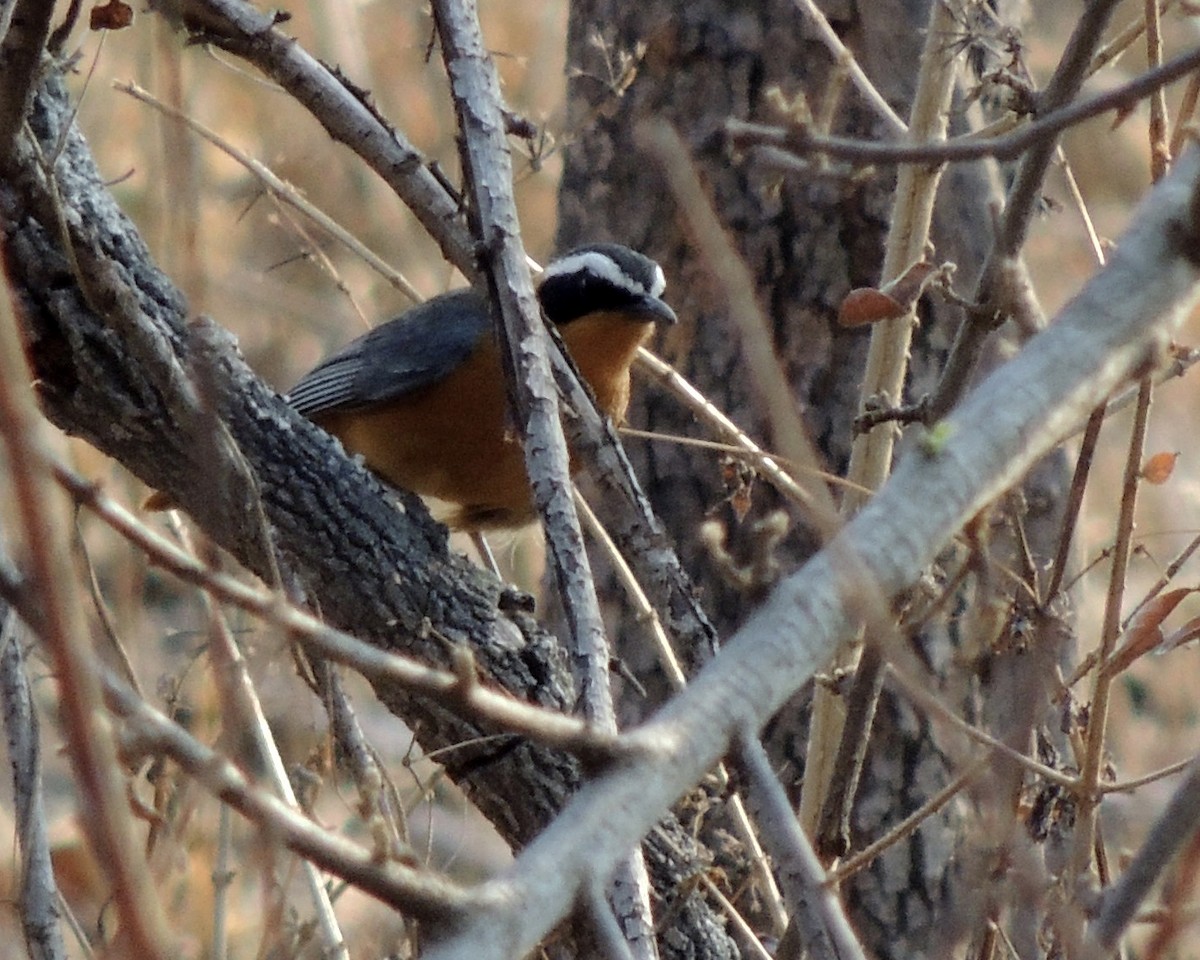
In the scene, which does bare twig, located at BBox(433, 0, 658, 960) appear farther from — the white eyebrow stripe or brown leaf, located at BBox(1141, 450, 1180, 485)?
the white eyebrow stripe

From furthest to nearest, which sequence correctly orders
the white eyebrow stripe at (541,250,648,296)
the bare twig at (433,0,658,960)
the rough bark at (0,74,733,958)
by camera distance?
the white eyebrow stripe at (541,250,648,296)
the rough bark at (0,74,733,958)
the bare twig at (433,0,658,960)

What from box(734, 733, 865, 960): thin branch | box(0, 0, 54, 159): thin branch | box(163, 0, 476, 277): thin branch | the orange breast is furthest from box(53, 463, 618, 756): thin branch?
the orange breast

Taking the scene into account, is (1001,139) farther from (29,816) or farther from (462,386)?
(462,386)

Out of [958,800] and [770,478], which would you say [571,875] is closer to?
[770,478]

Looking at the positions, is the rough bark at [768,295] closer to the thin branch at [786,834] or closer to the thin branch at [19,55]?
the thin branch at [19,55]

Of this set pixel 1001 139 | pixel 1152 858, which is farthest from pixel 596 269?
pixel 1152 858

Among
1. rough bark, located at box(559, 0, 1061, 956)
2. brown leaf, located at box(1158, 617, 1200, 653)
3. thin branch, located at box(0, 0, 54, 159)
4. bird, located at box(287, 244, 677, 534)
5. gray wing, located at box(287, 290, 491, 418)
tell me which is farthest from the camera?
gray wing, located at box(287, 290, 491, 418)

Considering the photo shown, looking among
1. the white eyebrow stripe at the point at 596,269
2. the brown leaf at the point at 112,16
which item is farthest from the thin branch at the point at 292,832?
the white eyebrow stripe at the point at 596,269

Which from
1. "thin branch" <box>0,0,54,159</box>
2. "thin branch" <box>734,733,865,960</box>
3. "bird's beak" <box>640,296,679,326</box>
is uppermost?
"bird's beak" <box>640,296,679,326</box>
